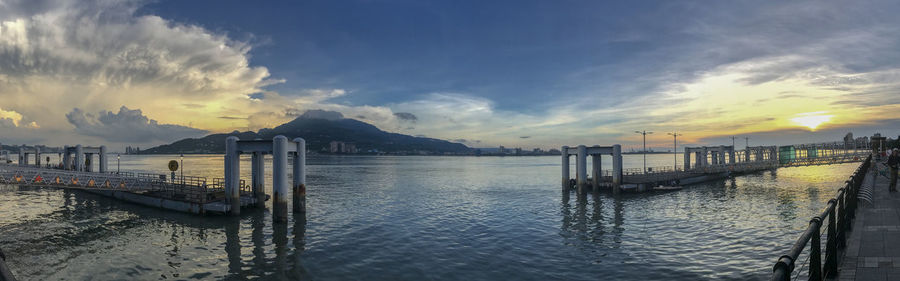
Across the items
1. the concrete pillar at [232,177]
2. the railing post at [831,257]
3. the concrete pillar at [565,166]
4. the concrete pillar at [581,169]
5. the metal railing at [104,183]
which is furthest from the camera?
the concrete pillar at [565,166]

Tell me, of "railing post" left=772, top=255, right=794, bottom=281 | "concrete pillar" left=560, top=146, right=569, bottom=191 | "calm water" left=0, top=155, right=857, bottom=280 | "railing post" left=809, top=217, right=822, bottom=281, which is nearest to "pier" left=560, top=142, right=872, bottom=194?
"concrete pillar" left=560, top=146, right=569, bottom=191

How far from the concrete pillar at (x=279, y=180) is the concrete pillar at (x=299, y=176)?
1547 millimetres

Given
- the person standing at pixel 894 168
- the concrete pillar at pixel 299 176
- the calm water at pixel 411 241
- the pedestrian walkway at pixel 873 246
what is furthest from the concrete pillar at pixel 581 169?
the pedestrian walkway at pixel 873 246

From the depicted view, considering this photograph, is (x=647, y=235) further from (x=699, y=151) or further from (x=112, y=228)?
(x=699, y=151)

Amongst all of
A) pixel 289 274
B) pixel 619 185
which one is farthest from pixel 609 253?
pixel 619 185

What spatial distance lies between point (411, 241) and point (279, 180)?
524 inches

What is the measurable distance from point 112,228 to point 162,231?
460 centimetres

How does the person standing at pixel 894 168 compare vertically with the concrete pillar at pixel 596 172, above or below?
above

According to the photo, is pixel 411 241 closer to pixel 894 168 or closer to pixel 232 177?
pixel 232 177

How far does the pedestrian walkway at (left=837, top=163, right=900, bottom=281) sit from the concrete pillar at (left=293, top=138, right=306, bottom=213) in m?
33.6

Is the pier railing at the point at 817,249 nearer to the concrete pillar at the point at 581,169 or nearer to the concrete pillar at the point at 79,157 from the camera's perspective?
the concrete pillar at the point at 581,169

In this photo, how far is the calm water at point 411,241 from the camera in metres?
20.7

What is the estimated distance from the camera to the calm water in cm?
2069

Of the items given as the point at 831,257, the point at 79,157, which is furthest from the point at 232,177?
the point at 79,157
